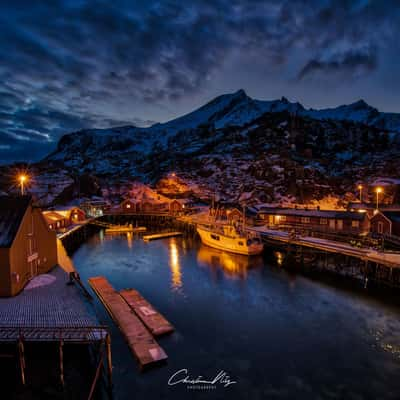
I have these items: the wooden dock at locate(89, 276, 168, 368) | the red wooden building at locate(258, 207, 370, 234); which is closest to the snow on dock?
the wooden dock at locate(89, 276, 168, 368)

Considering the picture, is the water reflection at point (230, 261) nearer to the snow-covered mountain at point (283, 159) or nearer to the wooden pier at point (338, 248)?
the wooden pier at point (338, 248)

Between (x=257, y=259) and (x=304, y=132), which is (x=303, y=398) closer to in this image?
(x=257, y=259)

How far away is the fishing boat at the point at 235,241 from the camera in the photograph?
45.8 metres

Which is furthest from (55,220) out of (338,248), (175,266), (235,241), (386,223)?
(386,223)

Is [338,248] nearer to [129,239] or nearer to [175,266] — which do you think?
[175,266]

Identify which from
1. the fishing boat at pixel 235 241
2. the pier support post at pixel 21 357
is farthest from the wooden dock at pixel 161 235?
the pier support post at pixel 21 357

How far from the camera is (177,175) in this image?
410ft

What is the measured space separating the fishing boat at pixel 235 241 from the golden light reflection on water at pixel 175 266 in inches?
295

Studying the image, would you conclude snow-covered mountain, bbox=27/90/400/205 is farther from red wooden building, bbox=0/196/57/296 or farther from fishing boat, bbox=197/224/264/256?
red wooden building, bbox=0/196/57/296

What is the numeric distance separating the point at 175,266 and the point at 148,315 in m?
19.0

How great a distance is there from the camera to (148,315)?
22359 mm

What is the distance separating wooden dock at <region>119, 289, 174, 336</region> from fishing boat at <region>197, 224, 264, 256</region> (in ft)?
78.5

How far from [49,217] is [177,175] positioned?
74.0 meters

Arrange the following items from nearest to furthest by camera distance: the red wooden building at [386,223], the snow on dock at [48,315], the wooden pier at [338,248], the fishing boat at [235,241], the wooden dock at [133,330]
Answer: the snow on dock at [48,315]
the wooden dock at [133,330]
the wooden pier at [338,248]
the red wooden building at [386,223]
the fishing boat at [235,241]
